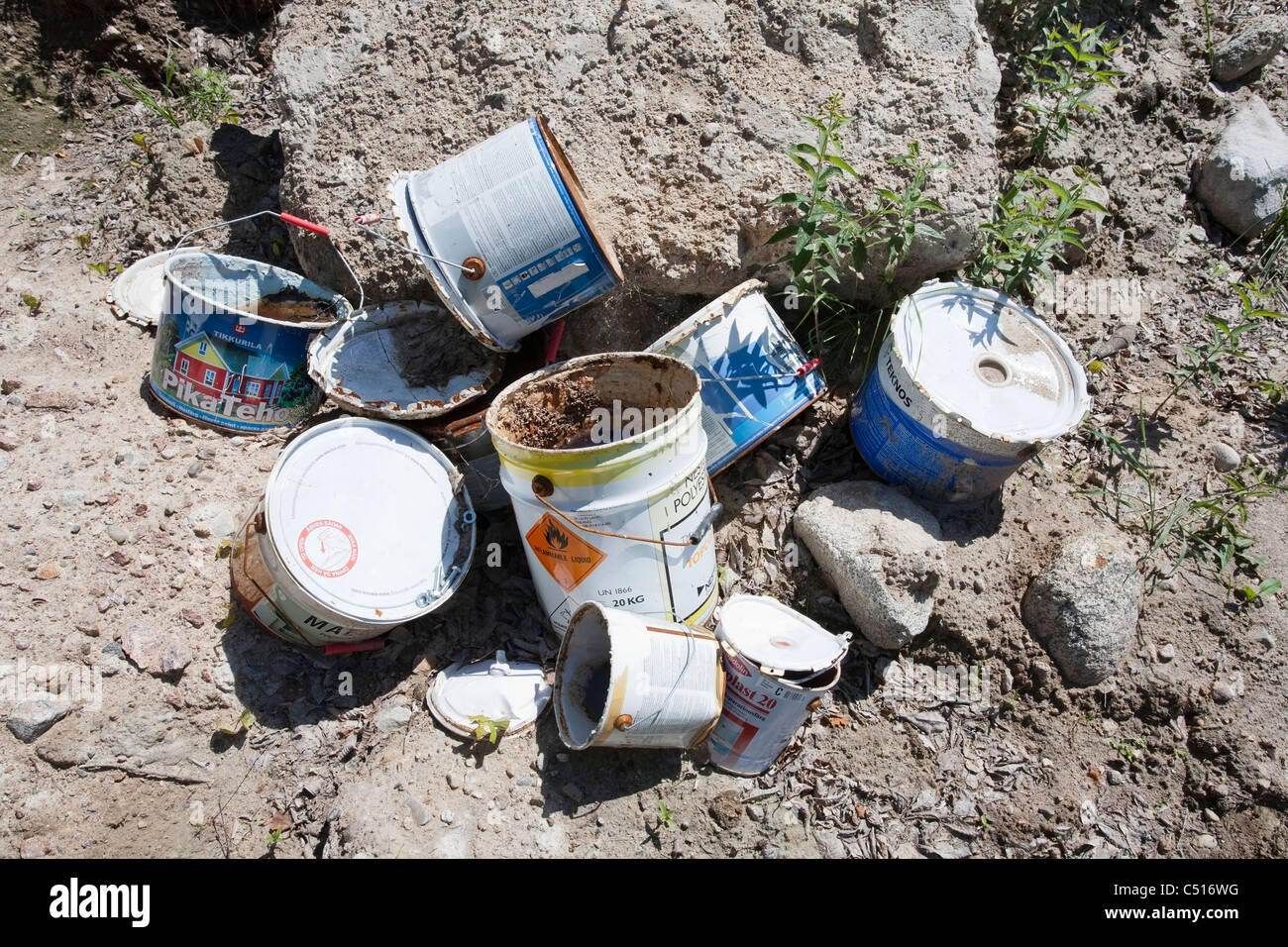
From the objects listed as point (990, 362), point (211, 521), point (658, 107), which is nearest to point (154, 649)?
point (211, 521)

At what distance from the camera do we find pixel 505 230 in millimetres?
2682

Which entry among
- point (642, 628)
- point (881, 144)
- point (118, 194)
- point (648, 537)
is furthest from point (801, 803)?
point (118, 194)

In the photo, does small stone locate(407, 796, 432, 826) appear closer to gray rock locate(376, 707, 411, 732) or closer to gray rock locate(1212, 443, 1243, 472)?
gray rock locate(376, 707, 411, 732)

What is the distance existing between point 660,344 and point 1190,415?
6.77ft

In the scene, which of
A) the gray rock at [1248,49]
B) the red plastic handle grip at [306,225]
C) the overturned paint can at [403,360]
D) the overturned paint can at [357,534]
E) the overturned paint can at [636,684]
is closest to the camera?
the overturned paint can at [636,684]

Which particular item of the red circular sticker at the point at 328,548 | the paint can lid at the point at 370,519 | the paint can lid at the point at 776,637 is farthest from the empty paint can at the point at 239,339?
the paint can lid at the point at 776,637

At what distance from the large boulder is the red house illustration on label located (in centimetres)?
49

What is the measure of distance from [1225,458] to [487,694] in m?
2.76

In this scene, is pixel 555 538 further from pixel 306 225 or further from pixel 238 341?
pixel 306 225

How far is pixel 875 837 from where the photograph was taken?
2523 millimetres

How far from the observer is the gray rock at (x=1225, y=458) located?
3.09 meters

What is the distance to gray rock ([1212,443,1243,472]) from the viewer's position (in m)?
3.09

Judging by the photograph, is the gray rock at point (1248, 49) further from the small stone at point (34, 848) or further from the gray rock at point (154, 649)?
the small stone at point (34, 848)

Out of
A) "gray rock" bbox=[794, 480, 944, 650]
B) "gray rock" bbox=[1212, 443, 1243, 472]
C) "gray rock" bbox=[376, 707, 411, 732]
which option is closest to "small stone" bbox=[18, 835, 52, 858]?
"gray rock" bbox=[376, 707, 411, 732]
